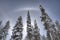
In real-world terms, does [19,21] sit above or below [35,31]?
above

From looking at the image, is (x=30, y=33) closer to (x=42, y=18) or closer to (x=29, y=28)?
(x=29, y=28)

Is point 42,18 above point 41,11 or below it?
below

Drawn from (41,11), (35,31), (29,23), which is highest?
(41,11)

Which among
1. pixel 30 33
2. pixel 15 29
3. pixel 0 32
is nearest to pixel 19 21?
pixel 15 29

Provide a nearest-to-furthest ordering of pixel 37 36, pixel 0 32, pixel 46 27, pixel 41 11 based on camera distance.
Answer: pixel 46 27
pixel 41 11
pixel 37 36
pixel 0 32

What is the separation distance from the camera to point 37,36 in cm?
4203

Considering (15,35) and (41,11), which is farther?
(41,11)

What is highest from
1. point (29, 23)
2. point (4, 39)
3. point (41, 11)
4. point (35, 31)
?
point (41, 11)

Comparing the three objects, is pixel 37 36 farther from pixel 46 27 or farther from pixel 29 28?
pixel 46 27

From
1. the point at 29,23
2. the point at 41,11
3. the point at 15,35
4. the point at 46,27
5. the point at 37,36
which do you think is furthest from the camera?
the point at 37,36

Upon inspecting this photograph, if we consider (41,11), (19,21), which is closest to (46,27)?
(41,11)

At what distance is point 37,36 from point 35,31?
7.48ft

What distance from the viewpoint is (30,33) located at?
35906 mm

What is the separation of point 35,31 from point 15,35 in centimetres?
1493
